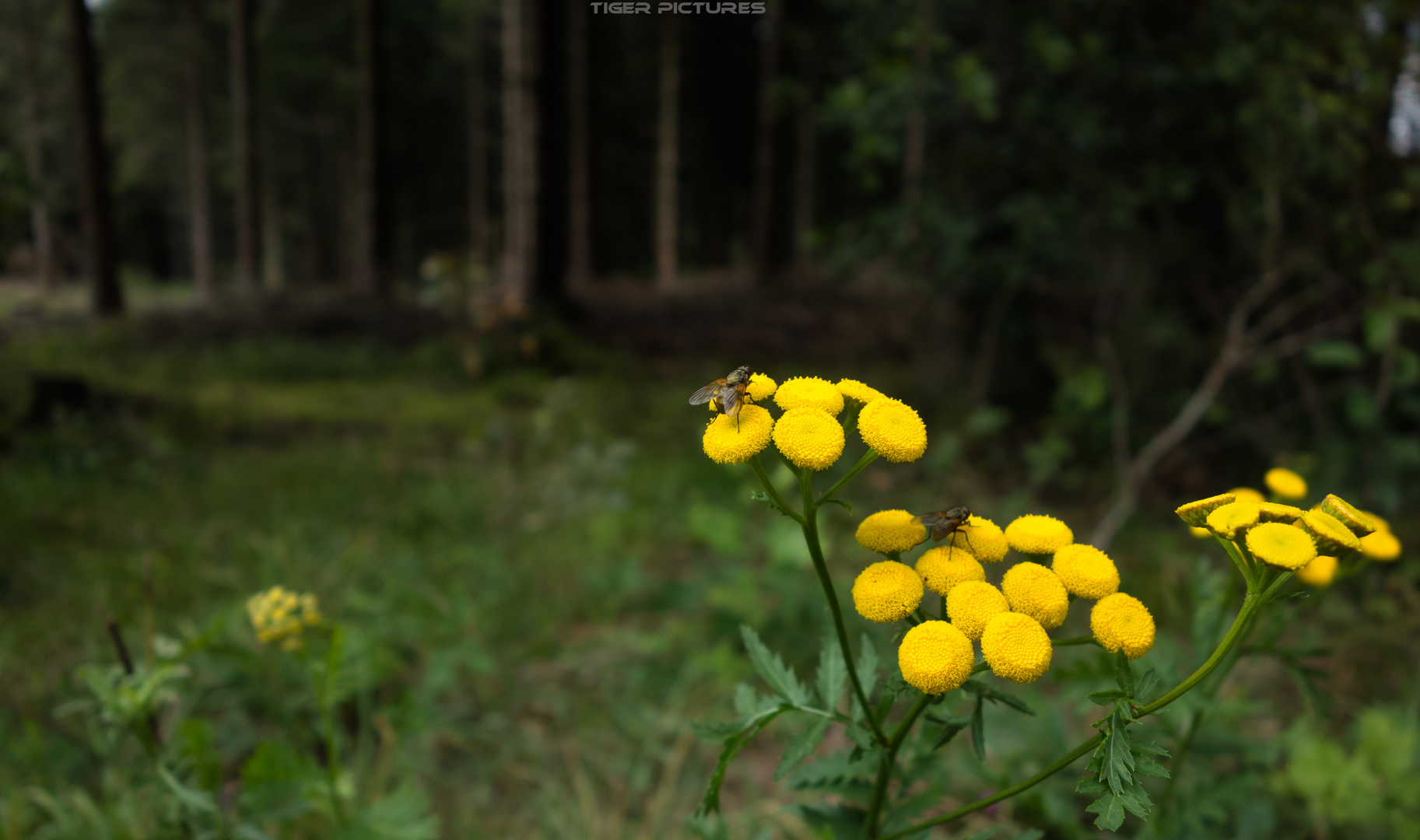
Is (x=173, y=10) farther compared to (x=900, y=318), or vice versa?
(x=173, y=10)

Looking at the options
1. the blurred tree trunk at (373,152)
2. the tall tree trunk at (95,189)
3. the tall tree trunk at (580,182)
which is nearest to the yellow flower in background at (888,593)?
the blurred tree trunk at (373,152)

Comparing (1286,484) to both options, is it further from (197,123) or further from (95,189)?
(197,123)

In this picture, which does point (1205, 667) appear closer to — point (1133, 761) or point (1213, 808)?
point (1133, 761)

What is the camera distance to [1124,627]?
2.48ft

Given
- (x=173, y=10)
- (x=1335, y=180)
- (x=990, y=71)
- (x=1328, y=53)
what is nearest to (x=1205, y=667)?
(x=1335, y=180)

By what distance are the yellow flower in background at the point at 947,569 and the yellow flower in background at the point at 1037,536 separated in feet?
0.18

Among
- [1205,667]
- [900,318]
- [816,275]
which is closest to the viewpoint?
[1205,667]

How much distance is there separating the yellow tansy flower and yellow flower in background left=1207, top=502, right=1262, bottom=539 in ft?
0.11

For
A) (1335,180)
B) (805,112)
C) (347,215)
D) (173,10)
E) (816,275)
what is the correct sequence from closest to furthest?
(1335,180) < (816,275) < (805,112) < (173,10) < (347,215)

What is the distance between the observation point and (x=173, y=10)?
17.0 meters

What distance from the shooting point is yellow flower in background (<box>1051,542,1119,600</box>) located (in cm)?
79

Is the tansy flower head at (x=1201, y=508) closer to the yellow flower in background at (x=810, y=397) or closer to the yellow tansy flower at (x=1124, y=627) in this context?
the yellow tansy flower at (x=1124, y=627)

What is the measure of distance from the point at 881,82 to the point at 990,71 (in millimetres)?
650

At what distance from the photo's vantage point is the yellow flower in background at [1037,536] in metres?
0.83
